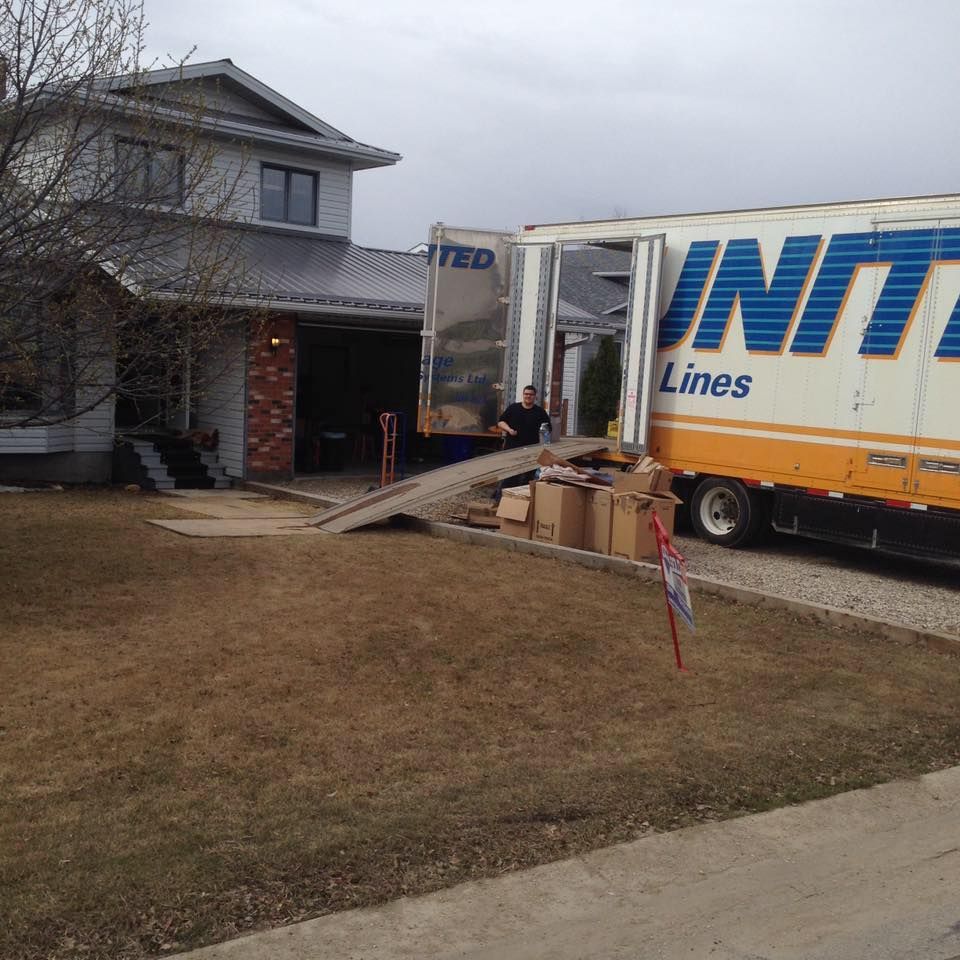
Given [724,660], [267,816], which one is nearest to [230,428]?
[724,660]

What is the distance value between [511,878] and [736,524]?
912cm

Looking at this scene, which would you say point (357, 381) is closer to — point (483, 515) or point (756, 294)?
point (483, 515)

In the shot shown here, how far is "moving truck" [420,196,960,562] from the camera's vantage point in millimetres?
11453

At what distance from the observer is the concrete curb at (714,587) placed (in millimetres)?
8992

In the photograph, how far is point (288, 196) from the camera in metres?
20.7

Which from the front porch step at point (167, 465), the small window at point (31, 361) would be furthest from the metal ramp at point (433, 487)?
the front porch step at point (167, 465)

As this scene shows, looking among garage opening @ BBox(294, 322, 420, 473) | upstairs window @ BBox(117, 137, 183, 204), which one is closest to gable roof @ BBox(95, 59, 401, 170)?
garage opening @ BBox(294, 322, 420, 473)

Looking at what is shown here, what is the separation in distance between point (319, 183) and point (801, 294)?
444 inches

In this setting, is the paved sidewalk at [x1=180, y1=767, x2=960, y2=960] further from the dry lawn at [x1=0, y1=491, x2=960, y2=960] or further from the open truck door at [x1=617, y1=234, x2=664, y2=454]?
the open truck door at [x1=617, y1=234, x2=664, y2=454]

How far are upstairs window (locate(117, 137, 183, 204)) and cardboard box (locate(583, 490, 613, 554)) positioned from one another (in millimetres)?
5121

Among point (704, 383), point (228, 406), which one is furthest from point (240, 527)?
point (704, 383)

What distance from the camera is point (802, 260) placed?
12.5 meters

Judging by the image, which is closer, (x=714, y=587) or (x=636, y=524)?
(x=714, y=587)

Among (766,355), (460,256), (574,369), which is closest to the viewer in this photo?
(766,355)
